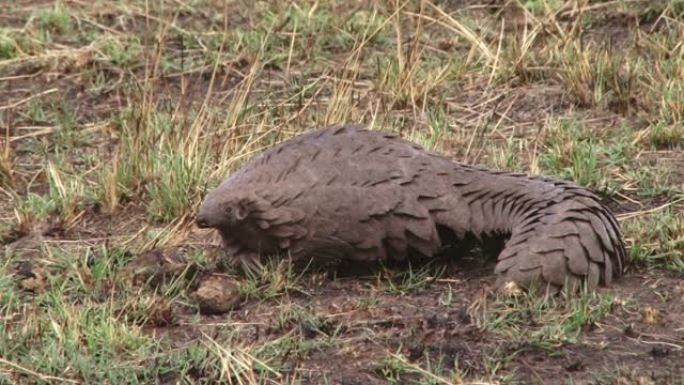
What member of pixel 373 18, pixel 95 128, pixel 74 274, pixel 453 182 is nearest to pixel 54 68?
pixel 95 128

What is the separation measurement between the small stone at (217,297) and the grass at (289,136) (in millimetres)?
33

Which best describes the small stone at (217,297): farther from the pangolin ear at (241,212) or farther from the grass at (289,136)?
the pangolin ear at (241,212)

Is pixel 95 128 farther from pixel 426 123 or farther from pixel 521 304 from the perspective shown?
pixel 521 304

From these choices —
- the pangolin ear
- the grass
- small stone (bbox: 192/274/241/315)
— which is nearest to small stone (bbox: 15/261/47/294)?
the grass

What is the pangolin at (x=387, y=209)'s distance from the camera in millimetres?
4570

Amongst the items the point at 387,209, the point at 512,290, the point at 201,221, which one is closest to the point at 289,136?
the point at 201,221

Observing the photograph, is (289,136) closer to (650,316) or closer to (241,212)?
(241,212)

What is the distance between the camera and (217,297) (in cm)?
454

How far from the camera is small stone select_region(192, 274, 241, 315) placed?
4.54 m

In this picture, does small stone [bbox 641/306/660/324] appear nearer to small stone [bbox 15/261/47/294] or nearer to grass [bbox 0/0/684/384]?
grass [bbox 0/0/684/384]

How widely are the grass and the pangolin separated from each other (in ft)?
0.40

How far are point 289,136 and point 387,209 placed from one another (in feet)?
4.56

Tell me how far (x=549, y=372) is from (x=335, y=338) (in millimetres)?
635

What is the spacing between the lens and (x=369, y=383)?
400cm
